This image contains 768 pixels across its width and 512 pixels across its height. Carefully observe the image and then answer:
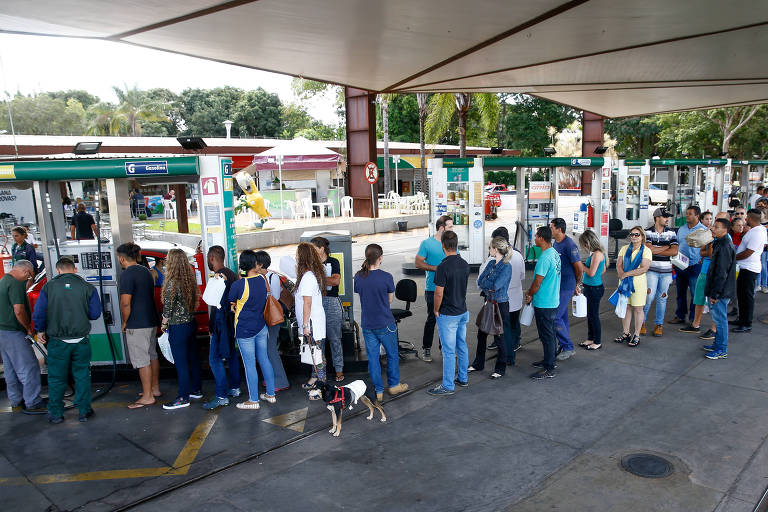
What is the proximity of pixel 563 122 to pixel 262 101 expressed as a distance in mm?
29036

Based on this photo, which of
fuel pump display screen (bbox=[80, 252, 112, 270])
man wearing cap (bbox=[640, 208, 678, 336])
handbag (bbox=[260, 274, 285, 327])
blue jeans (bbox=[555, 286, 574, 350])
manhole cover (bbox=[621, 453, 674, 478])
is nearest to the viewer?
manhole cover (bbox=[621, 453, 674, 478])

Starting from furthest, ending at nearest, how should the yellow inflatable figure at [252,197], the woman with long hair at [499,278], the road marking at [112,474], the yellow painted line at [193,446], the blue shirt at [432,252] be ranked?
the yellow inflatable figure at [252,197]
the blue shirt at [432,252]
the woman with long hair at [499,278]
the yellow painted line at [193,446]
the road marking at [112,474]

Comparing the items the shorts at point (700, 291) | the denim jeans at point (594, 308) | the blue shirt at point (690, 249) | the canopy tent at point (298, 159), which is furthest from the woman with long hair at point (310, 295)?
the canopy tent at point (298, 159)

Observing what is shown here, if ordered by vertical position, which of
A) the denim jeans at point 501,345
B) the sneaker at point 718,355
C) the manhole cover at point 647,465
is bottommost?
the manhole cover at point 647,465

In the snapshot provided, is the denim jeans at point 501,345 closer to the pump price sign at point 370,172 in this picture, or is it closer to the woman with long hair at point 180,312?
the woman with long hair at point 180,312

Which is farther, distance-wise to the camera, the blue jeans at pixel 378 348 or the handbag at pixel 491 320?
the handbag at pixel 491 320

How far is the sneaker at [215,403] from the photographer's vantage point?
6047mm

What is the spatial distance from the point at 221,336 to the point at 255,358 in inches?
17.6

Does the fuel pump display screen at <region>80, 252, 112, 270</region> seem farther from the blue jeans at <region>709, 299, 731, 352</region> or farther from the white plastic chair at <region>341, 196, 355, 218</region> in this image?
the white plastic chair at <region>341, 196, 355, 218</region>

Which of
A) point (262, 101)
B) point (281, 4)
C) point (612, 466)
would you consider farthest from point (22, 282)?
point (262, 101)

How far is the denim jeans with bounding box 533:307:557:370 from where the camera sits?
6.58 m

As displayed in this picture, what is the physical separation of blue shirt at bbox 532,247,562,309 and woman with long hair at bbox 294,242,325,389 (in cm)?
250

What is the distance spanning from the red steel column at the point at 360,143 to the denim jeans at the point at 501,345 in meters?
15.3

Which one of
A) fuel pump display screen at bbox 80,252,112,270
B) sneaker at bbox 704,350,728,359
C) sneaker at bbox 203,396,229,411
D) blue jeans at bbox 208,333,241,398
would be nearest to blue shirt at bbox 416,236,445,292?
blue jeans at bbox 208,333,241,398
